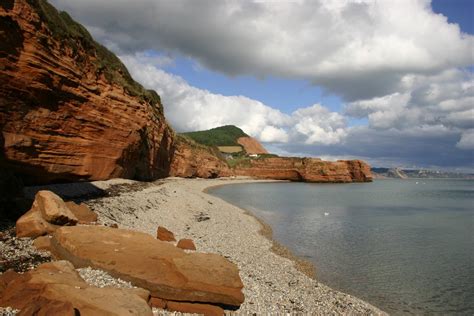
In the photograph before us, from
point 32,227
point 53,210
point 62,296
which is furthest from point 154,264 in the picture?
point 32,227

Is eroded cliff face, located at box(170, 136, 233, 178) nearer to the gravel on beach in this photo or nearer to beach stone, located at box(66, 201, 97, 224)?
the gravel on beach

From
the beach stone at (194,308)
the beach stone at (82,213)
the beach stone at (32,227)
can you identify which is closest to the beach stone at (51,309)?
the beach stone at (194,308)

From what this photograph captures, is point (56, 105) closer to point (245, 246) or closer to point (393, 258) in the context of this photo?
point (245, 246)

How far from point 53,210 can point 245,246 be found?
1277 cm

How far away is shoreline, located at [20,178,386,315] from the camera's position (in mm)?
13077

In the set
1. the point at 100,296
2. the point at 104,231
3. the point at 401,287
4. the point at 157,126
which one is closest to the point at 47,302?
the point at 100,296

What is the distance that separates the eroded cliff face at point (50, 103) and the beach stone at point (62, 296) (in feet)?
34.9

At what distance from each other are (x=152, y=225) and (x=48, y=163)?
7.50 m

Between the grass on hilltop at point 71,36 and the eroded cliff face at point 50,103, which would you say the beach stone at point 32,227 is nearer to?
the eroded cliff face at point 50,103

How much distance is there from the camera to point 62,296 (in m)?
7.74

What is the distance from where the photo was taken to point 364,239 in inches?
1131

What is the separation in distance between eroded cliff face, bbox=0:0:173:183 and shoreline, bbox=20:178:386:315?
9.32 ft

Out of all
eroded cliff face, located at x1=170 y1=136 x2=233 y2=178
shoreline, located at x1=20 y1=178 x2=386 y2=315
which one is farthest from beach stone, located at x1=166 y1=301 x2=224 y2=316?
eroded cliff face, located at x1=170 y1=136 x2=233 y2=178

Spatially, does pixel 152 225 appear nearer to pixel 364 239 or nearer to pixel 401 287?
pixel 401 287
